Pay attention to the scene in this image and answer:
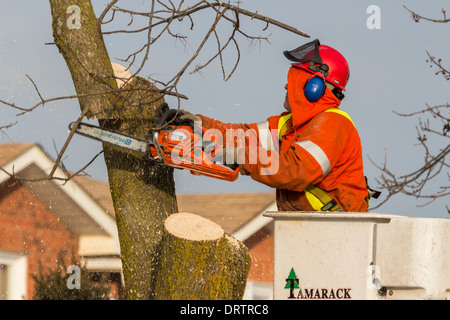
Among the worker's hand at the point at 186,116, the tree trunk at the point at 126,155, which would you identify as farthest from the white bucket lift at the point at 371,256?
the tree trunk at the point at 126,155

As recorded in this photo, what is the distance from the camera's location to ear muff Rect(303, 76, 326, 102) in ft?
14.6

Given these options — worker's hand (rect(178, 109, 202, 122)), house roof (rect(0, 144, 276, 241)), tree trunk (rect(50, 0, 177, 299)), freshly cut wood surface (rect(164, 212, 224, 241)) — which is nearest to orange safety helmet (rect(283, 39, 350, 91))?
worker's hand (rect(178, 109, 202, 122))

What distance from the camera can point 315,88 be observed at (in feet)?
14.6

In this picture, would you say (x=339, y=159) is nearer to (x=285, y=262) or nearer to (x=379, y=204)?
(x=285, y=262)

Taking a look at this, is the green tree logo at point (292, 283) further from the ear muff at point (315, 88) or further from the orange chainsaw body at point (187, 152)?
the ear muff at point (315, 88)

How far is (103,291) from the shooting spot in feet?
33.1

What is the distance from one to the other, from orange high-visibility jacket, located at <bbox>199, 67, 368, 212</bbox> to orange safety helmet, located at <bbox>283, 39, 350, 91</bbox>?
0.07m

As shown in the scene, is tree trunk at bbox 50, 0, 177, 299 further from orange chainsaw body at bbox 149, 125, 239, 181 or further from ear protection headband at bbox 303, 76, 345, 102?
ear protection headband at bbox 303, 76, 345, 102

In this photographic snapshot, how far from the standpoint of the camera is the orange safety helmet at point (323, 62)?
14.9 ft

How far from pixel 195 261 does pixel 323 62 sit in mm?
1643

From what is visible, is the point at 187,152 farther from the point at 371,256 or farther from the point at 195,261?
the point at 371,256

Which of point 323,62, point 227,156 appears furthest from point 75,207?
point 323,62

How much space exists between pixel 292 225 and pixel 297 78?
1.08m
